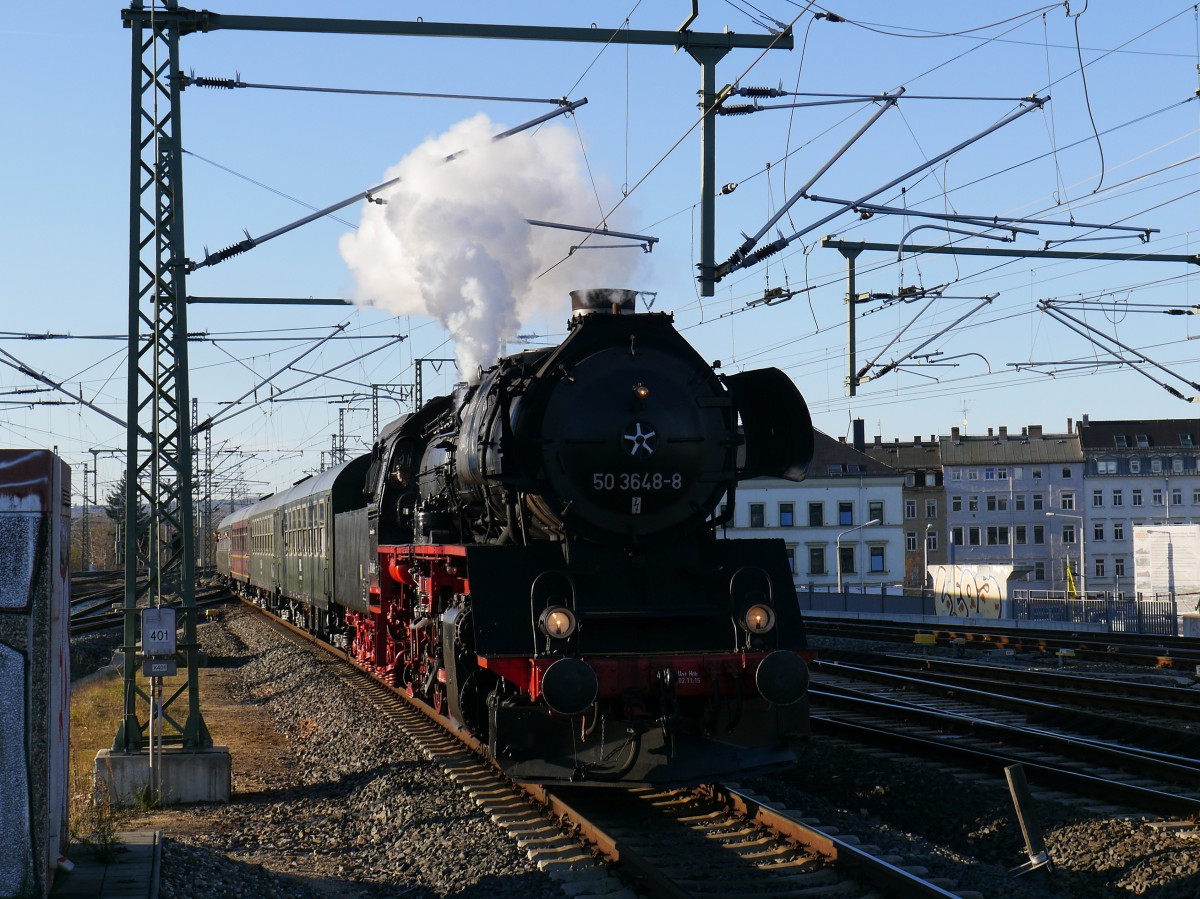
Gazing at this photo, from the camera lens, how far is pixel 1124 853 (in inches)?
299

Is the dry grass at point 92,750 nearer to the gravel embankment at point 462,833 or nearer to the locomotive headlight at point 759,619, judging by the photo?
the gravel embankment at point 462,833

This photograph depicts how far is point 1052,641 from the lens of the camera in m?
23.4

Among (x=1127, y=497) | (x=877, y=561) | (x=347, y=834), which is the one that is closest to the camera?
(x=347, y=834)

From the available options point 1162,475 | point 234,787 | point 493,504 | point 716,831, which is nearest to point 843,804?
point 716,831

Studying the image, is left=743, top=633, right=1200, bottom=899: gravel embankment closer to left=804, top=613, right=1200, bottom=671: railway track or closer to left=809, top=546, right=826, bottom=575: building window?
left=804, top=613, right=1200, bottom=671: railway track

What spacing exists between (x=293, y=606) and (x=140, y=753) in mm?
18094

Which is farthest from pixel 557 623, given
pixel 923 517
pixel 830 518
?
pixel 923 517

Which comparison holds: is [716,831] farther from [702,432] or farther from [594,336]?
[594,336]

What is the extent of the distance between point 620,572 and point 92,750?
312 inches

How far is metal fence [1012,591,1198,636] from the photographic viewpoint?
92.8 feet

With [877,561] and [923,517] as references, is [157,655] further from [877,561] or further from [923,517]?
[923,517]

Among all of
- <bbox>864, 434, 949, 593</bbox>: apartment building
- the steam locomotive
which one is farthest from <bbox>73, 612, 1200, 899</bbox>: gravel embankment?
<bbox>864, 434, 949, 593</bbox>: apartment building

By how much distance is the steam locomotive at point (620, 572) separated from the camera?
333 inches

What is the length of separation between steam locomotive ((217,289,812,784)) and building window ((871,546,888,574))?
51.8 metres
